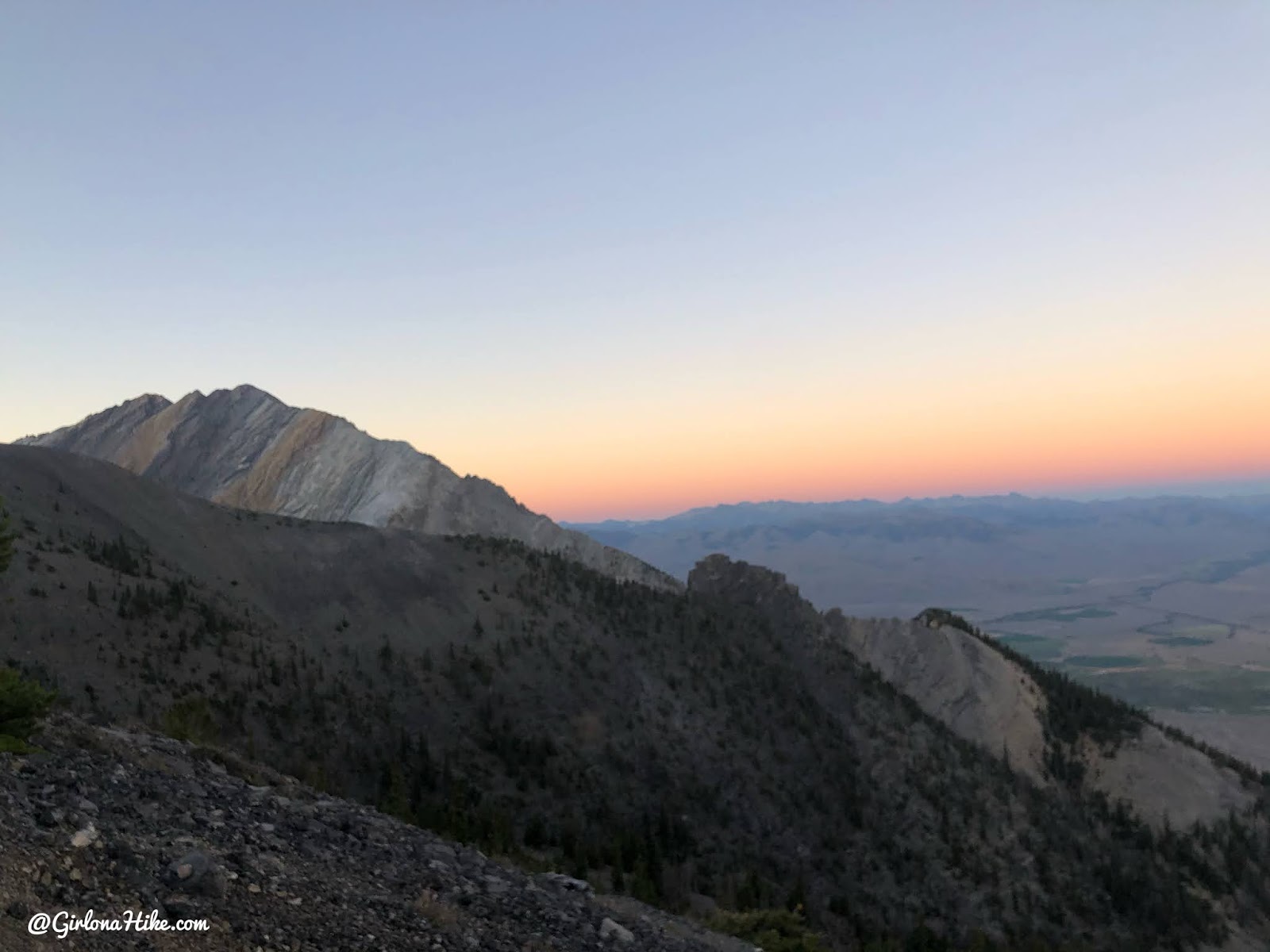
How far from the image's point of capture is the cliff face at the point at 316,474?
6838 cm

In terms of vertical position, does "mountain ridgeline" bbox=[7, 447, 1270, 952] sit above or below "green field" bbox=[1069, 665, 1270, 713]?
above

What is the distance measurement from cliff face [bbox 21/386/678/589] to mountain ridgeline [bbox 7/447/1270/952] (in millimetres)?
19397

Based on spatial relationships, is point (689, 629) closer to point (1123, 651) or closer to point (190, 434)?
point (190, 434)

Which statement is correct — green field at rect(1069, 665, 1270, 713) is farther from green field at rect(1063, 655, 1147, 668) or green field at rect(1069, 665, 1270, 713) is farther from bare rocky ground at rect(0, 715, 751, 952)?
bare rocky ground at rect(0, 715, 751, 952)

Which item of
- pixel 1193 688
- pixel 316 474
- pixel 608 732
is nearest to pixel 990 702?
pixel 608 732

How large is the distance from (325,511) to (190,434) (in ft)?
89.5

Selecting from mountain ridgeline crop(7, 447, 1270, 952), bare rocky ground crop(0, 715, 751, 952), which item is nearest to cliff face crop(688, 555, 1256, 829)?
mountain ridgeline crop(7, 447, 1270, 952)

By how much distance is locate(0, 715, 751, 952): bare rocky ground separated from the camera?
738 cm

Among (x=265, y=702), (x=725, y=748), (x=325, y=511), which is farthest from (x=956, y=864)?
(x=325, y=511)

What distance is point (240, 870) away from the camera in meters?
8.80

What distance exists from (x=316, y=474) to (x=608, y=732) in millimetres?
52132

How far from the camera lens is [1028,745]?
53.6m

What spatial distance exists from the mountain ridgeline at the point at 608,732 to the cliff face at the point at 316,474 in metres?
19.4

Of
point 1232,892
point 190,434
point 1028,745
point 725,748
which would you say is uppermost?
point 190,434
